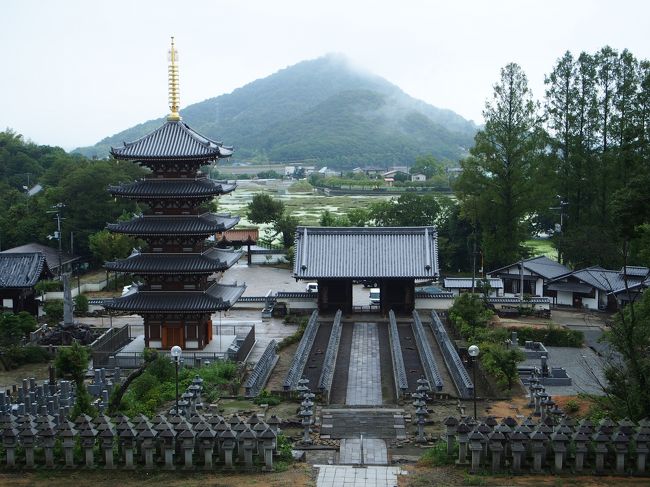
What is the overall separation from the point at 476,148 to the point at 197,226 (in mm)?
26131

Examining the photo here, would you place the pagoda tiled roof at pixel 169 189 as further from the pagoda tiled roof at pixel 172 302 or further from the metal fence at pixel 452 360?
the metal fence at pixel 452 360

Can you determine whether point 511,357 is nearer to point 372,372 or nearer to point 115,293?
point 372,372

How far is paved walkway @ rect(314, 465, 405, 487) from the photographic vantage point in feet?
62.0

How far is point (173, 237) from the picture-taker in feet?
117

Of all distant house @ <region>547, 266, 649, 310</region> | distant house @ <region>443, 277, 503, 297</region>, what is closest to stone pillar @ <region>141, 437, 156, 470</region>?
distant house @ <region>547, 266, 649, 310</region>

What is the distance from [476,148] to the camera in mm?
54469

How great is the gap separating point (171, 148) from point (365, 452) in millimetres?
19313

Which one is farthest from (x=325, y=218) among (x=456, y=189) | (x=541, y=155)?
(x=541, y=155)

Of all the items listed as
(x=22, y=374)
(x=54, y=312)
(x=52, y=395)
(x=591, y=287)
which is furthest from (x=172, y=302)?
(x=591, y=287)

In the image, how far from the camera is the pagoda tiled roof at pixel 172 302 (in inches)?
1372

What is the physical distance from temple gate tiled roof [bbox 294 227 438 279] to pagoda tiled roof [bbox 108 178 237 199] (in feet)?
30.3

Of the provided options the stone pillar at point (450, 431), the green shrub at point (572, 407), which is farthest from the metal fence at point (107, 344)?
the green shrub at point (572, 407)

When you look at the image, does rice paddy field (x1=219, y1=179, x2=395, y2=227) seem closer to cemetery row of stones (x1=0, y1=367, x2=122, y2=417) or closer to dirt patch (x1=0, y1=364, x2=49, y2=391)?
dirt patch (x1=0, y1=364, x2=49, y2=391)

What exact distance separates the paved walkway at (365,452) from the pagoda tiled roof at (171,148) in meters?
17.0
